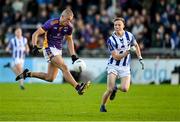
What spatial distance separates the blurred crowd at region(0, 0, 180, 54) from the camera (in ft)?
108

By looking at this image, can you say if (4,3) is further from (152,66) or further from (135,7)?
(152,66)

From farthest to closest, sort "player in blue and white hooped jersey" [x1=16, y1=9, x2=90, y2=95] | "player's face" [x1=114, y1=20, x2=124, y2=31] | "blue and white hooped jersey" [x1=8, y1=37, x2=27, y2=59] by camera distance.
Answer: "blue and white hooped jersey" [x1=8, y1=37, x2=27, y2=59], "player in blue and white hooped jersey" [x1=16, y1=9, x2=90, y2=95], "player's face" [x1=114, y1=20, x2=124, y2=31]

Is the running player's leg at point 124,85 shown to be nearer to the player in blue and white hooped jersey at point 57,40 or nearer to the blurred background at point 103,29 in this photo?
the player in blue and white hooped jersey at point 57,40

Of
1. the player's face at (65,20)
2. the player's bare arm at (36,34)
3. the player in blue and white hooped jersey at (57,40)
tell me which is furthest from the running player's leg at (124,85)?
the player's bare arm at (36,34)

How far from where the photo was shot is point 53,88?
27.4 meters

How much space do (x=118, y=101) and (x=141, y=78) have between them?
10.2m

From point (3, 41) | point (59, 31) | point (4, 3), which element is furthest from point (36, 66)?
point (59, 31)

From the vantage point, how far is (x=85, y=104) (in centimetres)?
2009

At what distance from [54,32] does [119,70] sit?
210 cm

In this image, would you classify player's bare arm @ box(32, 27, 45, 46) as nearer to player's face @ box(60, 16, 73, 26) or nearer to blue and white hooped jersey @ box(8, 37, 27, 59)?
player's face @ box(60, 16, 73, 26)

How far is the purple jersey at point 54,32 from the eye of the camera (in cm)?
1872

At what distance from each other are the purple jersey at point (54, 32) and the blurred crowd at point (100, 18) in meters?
13.8

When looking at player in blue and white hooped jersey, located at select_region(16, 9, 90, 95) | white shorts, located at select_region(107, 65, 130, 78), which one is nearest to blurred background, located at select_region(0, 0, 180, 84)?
player in blue and white hooped jersey, located at select_region(16, 9, 90, 95)

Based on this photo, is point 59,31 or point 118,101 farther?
point 118,101
